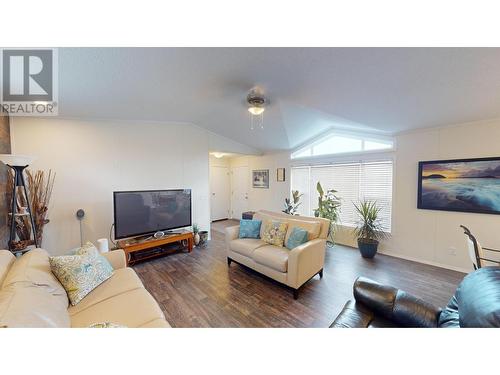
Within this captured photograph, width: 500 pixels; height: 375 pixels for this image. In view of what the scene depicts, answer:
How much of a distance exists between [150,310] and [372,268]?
3.07m

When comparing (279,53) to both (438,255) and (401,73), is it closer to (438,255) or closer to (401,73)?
(401,73)

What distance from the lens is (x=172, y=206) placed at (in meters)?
3.44

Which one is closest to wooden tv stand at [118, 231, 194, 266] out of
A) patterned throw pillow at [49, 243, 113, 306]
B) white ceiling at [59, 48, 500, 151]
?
patterned throw pillow at [49, 243, 113, 306]

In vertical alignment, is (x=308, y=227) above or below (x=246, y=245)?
above

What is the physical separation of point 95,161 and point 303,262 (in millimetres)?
3614

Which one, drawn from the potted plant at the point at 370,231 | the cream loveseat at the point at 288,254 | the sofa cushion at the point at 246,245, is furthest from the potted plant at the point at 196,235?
the potted plant at the point at 370,231

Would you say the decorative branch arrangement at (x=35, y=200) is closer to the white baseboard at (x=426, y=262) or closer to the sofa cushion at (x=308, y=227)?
the sofa cushion at (x=308, y=227)

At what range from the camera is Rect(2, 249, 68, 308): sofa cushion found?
1130mm

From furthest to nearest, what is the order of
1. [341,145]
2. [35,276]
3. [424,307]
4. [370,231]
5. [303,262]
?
[341,145], [370,231], [303,262], [35,276], [424,307]

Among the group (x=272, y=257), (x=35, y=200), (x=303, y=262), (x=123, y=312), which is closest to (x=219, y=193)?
(x=35, y=200)

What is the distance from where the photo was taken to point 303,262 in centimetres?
214

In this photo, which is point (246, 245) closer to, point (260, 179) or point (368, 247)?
point (368, 247)
